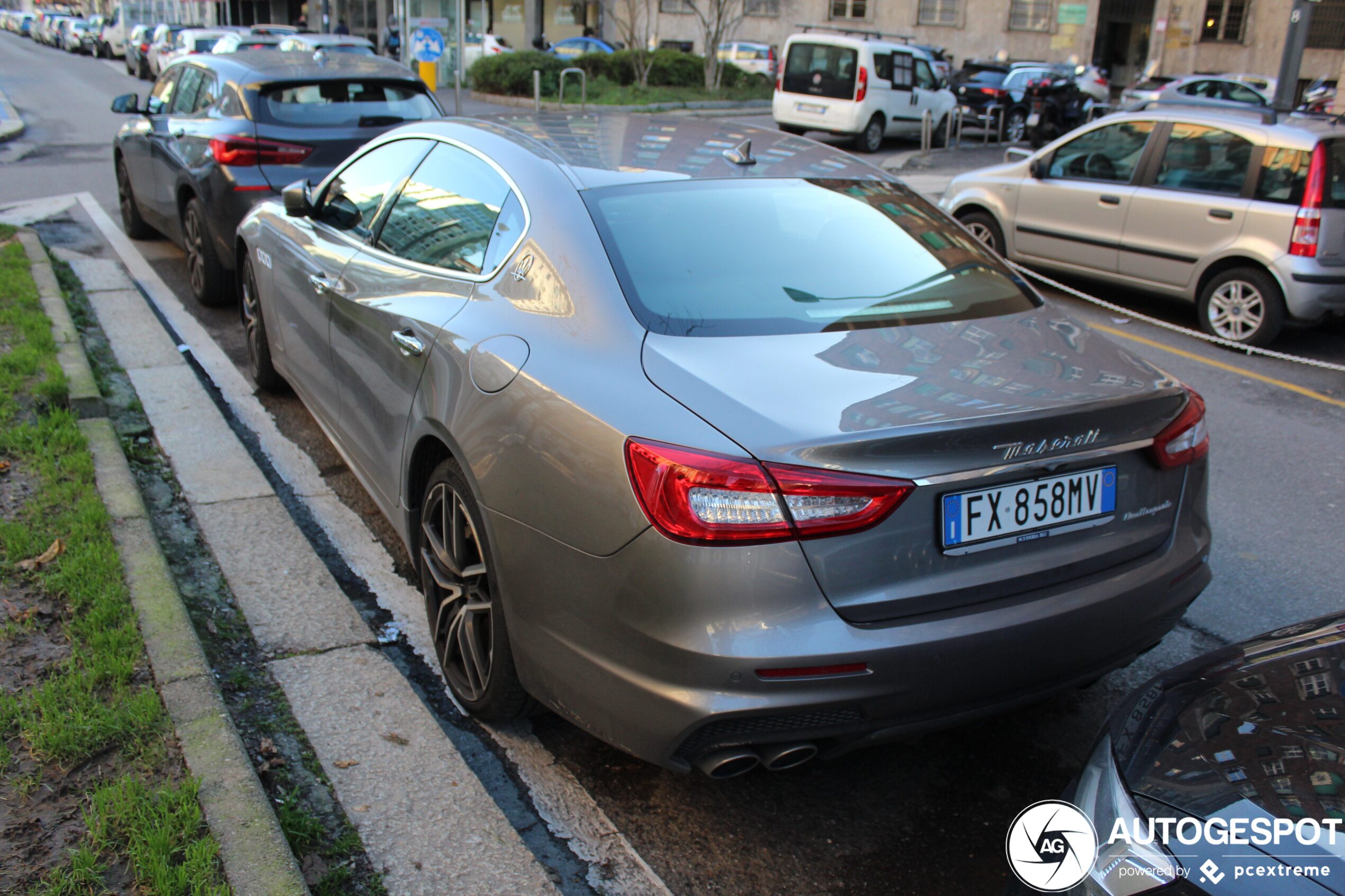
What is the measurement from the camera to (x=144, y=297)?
7.74 meters

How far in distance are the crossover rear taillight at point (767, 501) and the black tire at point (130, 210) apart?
28.5 feet

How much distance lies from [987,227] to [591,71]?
25638 mm

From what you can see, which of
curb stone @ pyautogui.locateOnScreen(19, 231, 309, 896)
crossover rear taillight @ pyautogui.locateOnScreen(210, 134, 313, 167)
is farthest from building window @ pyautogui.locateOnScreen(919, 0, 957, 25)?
curb stone @ pyautogui.locateOnScreen(19, 231, 309, 896)

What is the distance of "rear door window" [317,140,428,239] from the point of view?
166 inches

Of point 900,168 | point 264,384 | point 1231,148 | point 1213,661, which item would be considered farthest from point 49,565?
point 900,168

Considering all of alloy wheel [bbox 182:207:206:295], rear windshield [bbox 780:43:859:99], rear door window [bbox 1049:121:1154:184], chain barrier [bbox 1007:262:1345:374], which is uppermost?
rear windshield [bbox 780:43:859:99]

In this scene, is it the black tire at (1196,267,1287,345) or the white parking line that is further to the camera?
the black tire at (1196,267,1287,345)

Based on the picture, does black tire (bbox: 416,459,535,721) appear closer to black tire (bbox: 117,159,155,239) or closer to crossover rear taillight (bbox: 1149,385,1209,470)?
crossover rear taillight (bbox: 1149,385,1209,470)

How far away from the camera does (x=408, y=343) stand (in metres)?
3.40

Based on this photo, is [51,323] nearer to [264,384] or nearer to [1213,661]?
[264,384]

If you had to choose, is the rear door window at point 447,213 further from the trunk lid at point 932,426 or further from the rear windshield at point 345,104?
the rear windshield at point 345,104

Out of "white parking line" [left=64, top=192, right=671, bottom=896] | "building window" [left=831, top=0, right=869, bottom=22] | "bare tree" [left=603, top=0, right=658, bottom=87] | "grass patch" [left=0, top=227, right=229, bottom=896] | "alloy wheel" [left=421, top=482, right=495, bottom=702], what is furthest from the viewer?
"building window" [left=831, top=0, right=869, bottom=22]

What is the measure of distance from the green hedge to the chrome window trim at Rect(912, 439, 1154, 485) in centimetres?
2828

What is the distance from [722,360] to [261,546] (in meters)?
2.34
